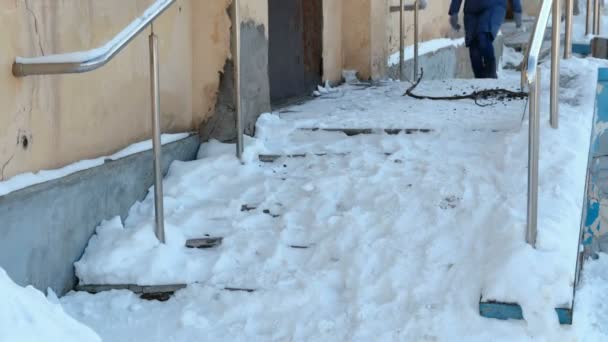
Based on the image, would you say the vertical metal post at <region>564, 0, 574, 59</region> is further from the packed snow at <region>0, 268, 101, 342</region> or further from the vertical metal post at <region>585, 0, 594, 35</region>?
the packed snow at <region>0, 268, 101, 342</region>

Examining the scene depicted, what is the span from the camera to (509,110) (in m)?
5.04

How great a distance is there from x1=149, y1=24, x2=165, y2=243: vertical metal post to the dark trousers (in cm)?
480

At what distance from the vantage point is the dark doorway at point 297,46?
6.22 m


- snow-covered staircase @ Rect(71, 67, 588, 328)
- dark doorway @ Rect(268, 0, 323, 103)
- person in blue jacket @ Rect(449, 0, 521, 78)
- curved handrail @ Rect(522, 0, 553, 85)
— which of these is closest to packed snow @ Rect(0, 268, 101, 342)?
snow-covered staircase @ Rect(71, 67, 588, 328)

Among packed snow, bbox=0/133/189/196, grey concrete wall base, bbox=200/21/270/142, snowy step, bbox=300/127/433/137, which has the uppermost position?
grey concrete wall base, bbox=200/21/270/142

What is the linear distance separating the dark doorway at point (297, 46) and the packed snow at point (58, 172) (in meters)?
2.23

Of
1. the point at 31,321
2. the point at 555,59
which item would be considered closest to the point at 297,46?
the point at 555,59

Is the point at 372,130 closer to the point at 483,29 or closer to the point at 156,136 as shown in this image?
the point at 156,136

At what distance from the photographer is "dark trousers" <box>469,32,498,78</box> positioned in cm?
770

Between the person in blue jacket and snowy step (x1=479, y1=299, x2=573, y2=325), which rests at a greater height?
the person in blue jacket

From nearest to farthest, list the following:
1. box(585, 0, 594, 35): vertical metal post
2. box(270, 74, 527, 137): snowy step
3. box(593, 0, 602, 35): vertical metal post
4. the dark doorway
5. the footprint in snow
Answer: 1. the footprint in snow
2. box(270, 74, 527, 137): snowy step
3. the dark doorway
4. box(585, 0, 594, 35): vertical metal post
5. box(593, 0, 602, 35): vertical metal post

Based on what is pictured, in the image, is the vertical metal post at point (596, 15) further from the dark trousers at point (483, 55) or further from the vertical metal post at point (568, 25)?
the vertical metal post at point (568, 25)

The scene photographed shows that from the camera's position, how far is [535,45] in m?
3.01

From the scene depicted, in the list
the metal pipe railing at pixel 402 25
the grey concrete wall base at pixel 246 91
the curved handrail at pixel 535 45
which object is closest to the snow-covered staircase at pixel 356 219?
the grey concrete wall base at pixel 246 91
